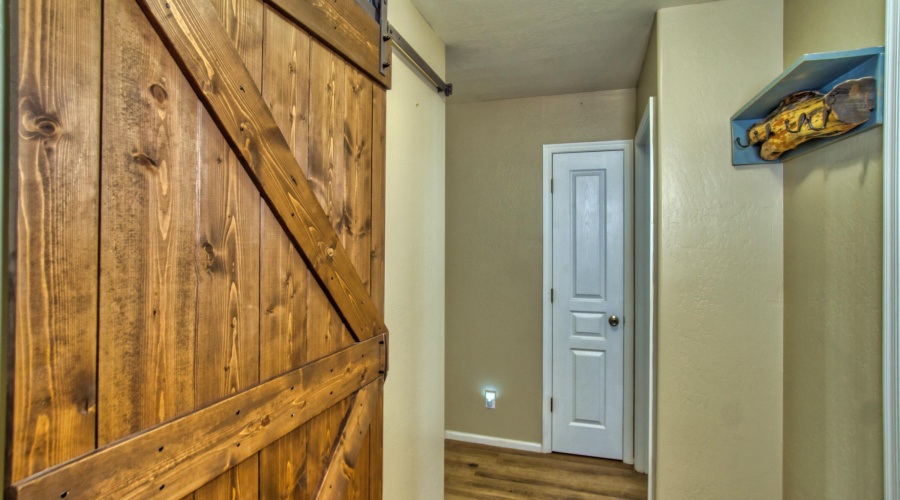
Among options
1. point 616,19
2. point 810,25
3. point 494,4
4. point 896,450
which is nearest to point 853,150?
point 810,25

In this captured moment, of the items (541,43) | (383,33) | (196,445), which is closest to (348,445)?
(196,445)

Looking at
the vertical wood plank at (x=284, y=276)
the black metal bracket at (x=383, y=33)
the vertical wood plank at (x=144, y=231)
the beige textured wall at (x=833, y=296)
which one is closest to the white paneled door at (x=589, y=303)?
the beige textured wall at (x=833, y=296)

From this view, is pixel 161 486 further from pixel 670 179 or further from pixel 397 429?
pixel 670 179

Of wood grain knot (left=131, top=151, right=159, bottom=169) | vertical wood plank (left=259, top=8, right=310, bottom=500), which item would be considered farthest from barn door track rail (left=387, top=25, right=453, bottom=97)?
wood grain knot (left=131, top=151, right=159, bottom=169)

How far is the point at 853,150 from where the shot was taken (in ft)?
4.26

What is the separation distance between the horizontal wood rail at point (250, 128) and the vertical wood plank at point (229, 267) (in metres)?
0.03

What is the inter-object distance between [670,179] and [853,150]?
0.69m

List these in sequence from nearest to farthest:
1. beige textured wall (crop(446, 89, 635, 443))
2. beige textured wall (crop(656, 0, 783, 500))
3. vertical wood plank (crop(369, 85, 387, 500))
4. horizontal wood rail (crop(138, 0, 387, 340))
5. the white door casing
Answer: horizontal wood rail (crop(138, 0, 387, 340))
vertical wood plank (crop(369, 85, 387, 500))
beige textured wall (crop(656, 0, 783, 500))
the white door casing
beige textured wall (crop(446, 89, 635, 443))

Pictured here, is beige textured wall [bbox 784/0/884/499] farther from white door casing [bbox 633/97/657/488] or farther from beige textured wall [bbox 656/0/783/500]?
white door casing [bbox 633/97/657/488]

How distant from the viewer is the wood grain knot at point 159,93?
0.80 metres

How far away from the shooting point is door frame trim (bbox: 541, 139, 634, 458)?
3006 mm

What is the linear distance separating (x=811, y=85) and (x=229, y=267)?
1723 mm

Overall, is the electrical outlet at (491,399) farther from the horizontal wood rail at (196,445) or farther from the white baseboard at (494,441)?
the horizontal wood rail at (196,445)

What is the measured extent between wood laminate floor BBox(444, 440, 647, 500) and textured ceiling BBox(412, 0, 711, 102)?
94.6 inches
